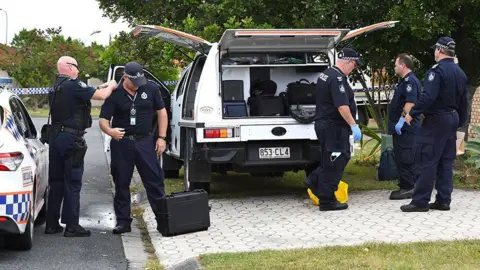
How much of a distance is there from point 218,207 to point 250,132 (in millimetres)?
1017

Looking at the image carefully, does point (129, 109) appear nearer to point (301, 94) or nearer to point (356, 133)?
point (356, 133)

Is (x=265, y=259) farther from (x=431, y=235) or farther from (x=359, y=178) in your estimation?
(x=359, y=178)

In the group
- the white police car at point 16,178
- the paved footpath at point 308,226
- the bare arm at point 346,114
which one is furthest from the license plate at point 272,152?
the white police car at point 16,178

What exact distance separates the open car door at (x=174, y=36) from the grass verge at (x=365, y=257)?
3.60m

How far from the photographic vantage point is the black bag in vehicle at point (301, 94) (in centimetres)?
1052

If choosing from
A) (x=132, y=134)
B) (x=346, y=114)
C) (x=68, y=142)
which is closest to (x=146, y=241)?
(x=132, y=134)

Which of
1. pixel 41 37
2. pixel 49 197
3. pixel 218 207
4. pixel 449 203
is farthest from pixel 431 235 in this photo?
pixel 41 37

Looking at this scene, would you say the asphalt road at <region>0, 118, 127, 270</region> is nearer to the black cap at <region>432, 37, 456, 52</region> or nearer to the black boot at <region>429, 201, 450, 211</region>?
the black boot at <region>429, 201, 450, 211</region>

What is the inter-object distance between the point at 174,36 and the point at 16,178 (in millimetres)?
3719

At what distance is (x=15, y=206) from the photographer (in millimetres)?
7074

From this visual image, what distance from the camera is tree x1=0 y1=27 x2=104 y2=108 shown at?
152 ft

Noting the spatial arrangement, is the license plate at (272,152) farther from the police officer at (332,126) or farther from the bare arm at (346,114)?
the bare arm at (346,114)

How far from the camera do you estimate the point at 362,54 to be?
12.9m

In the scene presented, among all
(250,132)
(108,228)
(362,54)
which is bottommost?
(108,228)
